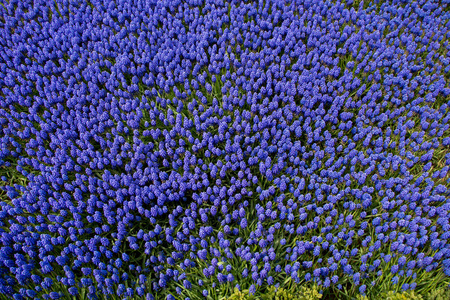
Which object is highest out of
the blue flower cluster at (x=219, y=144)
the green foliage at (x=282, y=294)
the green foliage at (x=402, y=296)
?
the blue flower cluster at (x=219, y=144)

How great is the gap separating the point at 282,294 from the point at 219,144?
73.6 inches

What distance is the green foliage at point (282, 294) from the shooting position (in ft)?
9.57

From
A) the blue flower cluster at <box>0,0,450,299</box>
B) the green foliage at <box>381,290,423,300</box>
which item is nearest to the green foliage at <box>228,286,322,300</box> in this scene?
the blue flower cluster at <box>0,0,450,299</box>

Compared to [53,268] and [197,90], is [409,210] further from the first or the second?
[53,268]

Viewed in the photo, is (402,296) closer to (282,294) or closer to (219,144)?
(282,294)

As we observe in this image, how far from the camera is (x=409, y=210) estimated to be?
3504 millimetres

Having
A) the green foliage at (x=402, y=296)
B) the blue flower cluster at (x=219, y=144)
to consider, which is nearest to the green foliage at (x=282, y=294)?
the blue flower cluster at (x=219, y=144)

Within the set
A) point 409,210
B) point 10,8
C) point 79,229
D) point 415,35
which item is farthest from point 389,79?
point 10,8

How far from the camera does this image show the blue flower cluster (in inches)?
128

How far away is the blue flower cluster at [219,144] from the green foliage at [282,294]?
15cm

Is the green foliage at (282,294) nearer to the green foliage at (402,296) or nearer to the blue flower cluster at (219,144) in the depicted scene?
the blue flower cluster at (219,144)

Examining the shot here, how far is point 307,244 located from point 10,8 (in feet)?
19.5

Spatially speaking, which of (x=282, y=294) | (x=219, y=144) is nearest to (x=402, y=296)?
(x=282, y=294)

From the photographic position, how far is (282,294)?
304 cm
